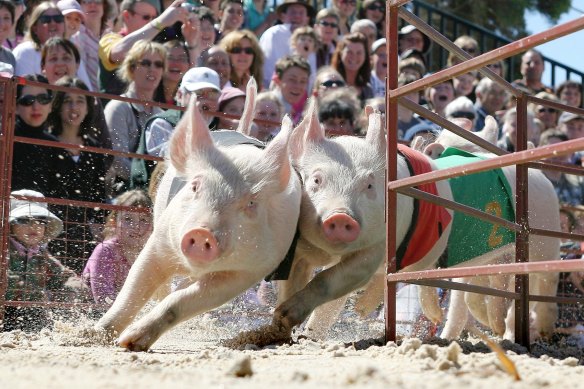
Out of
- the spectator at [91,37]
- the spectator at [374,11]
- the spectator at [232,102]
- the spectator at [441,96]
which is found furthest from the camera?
the spectator at [374,11]

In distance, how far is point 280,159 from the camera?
488 cm

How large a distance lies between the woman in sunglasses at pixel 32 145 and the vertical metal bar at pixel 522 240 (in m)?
3.08

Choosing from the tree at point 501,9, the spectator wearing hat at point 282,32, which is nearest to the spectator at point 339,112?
the spectator wearing hat at point 282,32

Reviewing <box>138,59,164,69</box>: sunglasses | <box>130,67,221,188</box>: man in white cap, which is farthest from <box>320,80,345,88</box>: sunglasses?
<box>138,59,164,69</box>: sunglasses

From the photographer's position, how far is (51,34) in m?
7.79

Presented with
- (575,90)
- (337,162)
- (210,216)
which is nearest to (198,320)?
(337,162)

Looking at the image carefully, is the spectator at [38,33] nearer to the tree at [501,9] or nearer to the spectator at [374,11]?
the spectator at [374,11]

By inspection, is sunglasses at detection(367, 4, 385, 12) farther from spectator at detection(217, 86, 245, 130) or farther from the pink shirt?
the pink shirt

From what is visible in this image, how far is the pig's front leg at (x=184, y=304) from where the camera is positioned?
4.45m

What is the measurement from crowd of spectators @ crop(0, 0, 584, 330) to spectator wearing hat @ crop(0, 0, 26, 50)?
0.05ft

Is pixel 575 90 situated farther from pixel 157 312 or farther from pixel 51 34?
pixel 157 312

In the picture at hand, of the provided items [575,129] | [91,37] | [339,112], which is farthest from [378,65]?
[91,37]

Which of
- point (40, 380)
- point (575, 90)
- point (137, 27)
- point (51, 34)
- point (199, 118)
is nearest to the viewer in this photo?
point (40, 380)

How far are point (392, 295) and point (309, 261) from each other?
1.03 meters
